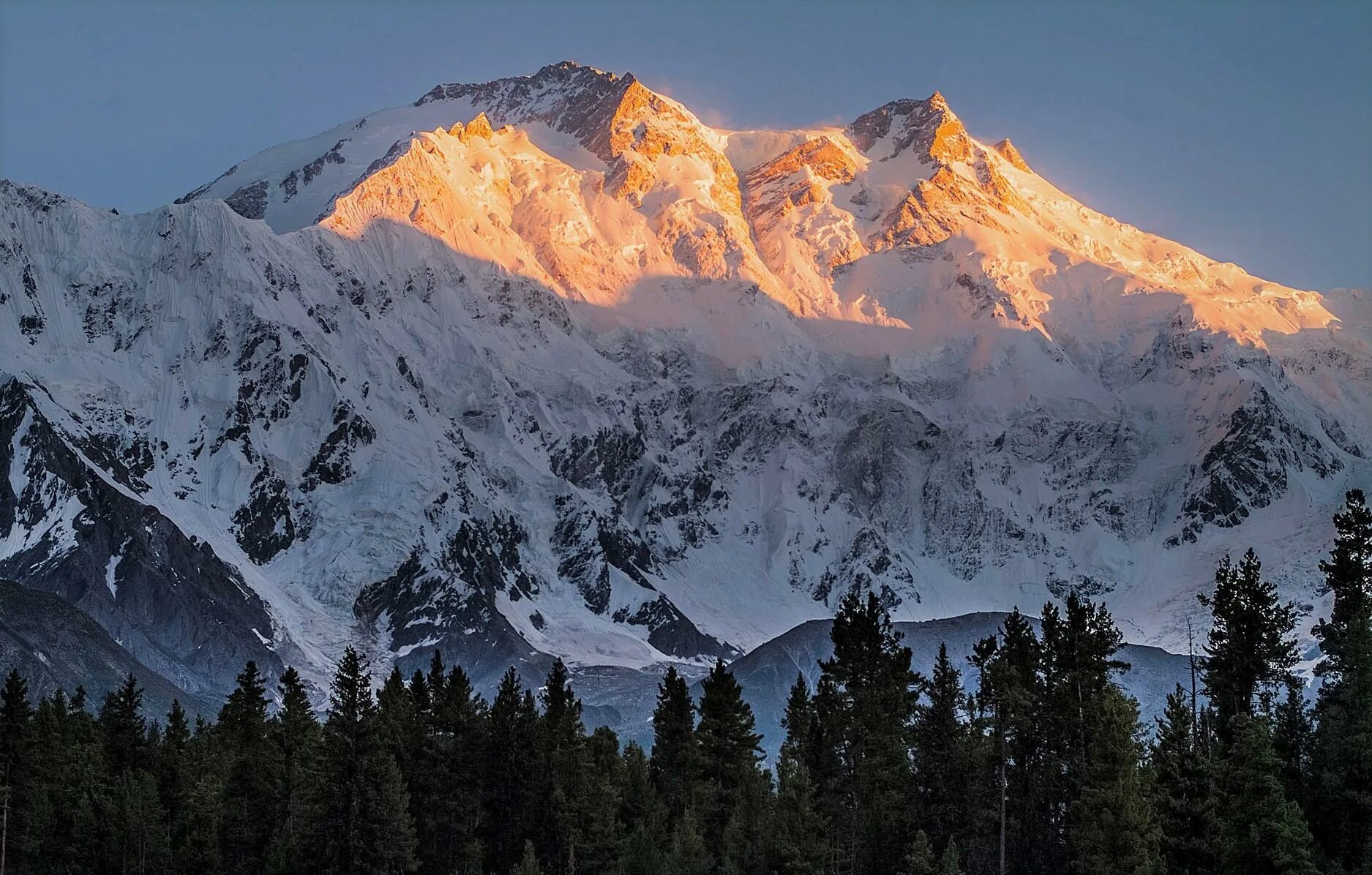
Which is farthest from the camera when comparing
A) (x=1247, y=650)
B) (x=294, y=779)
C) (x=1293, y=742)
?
(x=294, y=779)

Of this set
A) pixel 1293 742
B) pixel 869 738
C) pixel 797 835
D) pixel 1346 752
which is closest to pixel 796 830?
pixel 797 835

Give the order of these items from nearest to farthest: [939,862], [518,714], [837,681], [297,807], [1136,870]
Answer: [1136,870] → [939,862] → [837,681] → [297,807] → [518,714]

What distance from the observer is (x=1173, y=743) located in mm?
75125

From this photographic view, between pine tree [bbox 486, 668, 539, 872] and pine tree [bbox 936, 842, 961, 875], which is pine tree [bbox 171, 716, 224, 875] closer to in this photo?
pine tree [bbox 486, 668, 539, 872]

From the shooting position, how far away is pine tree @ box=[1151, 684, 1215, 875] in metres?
73.7

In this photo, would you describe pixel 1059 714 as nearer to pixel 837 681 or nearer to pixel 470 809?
pixel 837 681

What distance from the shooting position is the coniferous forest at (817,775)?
2940 inches

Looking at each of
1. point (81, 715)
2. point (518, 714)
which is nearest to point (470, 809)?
point (518, 714)

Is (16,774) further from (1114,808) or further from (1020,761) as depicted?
(1114,808)

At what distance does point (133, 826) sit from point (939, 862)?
178 ft

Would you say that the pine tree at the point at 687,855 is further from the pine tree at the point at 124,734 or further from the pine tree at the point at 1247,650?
the pine tree at the point at 124,734

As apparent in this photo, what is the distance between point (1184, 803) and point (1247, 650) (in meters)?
12.9

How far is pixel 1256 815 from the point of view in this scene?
232 ft

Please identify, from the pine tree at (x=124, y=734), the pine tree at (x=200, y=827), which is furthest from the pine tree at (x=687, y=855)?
the pine tree at (x=124, y=734)
